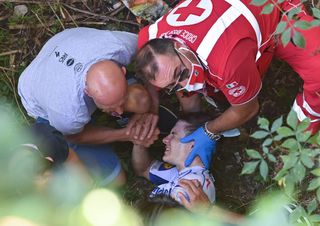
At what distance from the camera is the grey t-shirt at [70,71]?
2.05 metres

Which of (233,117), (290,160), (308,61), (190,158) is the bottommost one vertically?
(190,158)

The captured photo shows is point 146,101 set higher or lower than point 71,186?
lower

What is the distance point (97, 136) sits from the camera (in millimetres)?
2371

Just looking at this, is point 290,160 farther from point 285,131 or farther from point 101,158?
point 101,158

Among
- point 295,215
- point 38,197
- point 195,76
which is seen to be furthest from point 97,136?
point 38,197

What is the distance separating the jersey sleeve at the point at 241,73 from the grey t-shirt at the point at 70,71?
45 centimetres

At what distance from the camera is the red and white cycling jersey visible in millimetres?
1930

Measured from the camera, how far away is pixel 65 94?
2062mm

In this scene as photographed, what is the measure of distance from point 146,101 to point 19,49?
0.94 meters

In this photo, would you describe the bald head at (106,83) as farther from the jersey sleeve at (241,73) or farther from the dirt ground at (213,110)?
the dirt ground at (213,110)

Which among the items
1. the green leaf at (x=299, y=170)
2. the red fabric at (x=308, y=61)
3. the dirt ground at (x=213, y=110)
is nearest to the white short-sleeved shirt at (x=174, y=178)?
the dirt ground at (x=213, y=110)

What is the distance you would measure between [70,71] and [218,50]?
1.93 feet

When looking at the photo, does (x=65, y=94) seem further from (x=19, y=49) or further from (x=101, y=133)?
(x=19, y=49)

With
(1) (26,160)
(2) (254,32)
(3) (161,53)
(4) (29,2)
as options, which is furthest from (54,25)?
(1) (26,160)
